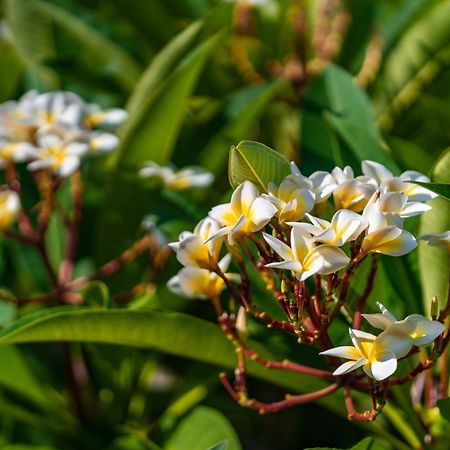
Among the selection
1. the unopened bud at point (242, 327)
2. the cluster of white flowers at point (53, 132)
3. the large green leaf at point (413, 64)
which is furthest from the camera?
the large green leaf at point (413, 64)

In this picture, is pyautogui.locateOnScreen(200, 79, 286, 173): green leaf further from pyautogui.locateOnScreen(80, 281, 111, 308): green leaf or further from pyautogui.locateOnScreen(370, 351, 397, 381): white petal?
pyautogui.locateOnScreen(370, 351, 397, 381): white petal

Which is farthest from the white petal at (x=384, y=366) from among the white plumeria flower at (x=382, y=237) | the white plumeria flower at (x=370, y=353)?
the white plumeria flower at (x=382, y=237)

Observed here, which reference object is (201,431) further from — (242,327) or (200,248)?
(200,248)

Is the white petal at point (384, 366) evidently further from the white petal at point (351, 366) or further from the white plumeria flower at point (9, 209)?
the white plumeria flower at point (9, 209)

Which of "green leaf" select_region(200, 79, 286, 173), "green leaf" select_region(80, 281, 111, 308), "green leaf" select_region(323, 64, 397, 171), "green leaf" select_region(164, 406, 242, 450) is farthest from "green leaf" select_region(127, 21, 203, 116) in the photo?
"green leaf" select_region(164, 406, 242, 450)

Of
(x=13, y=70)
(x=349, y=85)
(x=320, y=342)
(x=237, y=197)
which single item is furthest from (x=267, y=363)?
(x=13, y=70)

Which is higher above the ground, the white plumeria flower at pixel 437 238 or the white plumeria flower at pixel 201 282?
the white plumeria flower at pixel 437 238

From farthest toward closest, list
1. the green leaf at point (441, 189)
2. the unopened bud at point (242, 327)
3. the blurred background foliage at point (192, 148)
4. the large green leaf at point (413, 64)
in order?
1. the large green leaf at point (413, 64)
2. the blurred background foliage at point (192, 148)
3. the unopened bud at point (242, 327)
4. the green leaf at point (441, 189)
